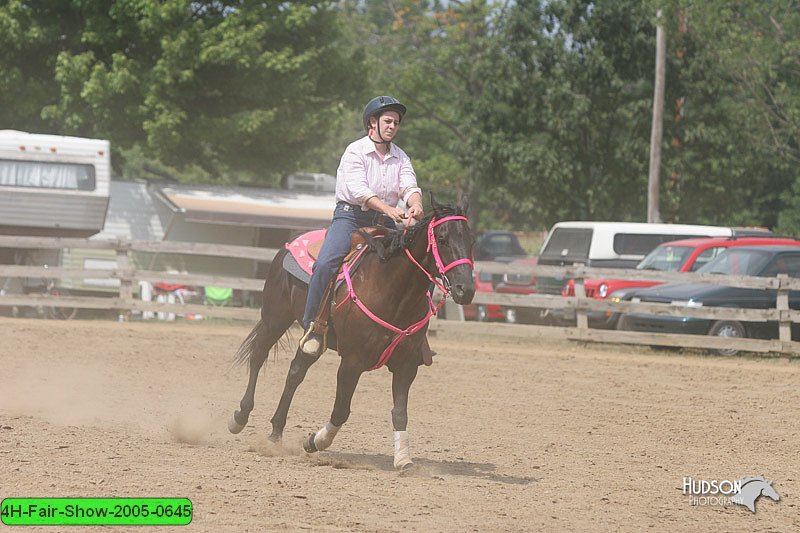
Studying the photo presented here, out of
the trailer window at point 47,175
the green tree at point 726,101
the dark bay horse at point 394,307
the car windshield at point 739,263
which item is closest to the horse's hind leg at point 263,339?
the dark bay horse at point 394,307

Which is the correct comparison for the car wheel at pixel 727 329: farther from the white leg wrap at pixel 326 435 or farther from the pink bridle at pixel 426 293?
the white leg wrap at pixel 326 435

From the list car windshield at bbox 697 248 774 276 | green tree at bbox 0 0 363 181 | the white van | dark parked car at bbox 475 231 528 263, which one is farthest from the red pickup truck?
dark parked car at bbox 475 231 528 263

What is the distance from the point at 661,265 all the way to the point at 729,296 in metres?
2.31

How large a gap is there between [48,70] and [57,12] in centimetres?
157

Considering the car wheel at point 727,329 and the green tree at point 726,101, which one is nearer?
the car wheel at point 727,329

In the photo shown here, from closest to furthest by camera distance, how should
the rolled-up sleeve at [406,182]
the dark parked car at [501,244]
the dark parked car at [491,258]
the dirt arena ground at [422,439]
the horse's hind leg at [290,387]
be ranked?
the dirt arena ground at [422,439]
the rolled-up sleeve at [406,182]
the horse's hind leg at [290,387]
the dark parked car at [491,258]
the dark parked car at [501,244]

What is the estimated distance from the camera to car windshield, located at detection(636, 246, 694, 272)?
20672 millimetres

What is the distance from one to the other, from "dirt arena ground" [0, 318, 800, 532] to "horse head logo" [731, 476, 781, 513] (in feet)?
0.25

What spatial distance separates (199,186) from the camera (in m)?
26.8

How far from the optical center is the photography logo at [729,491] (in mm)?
7250

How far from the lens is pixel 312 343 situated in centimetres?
816

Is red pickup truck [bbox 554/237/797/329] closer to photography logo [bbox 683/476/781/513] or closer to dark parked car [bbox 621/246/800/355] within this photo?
dark parked car [bbox 621/246/800/355]

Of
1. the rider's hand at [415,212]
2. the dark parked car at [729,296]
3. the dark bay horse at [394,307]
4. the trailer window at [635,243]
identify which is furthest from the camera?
the trailer window at [635,243]

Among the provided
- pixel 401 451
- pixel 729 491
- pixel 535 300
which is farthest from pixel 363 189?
pixel 535 300
